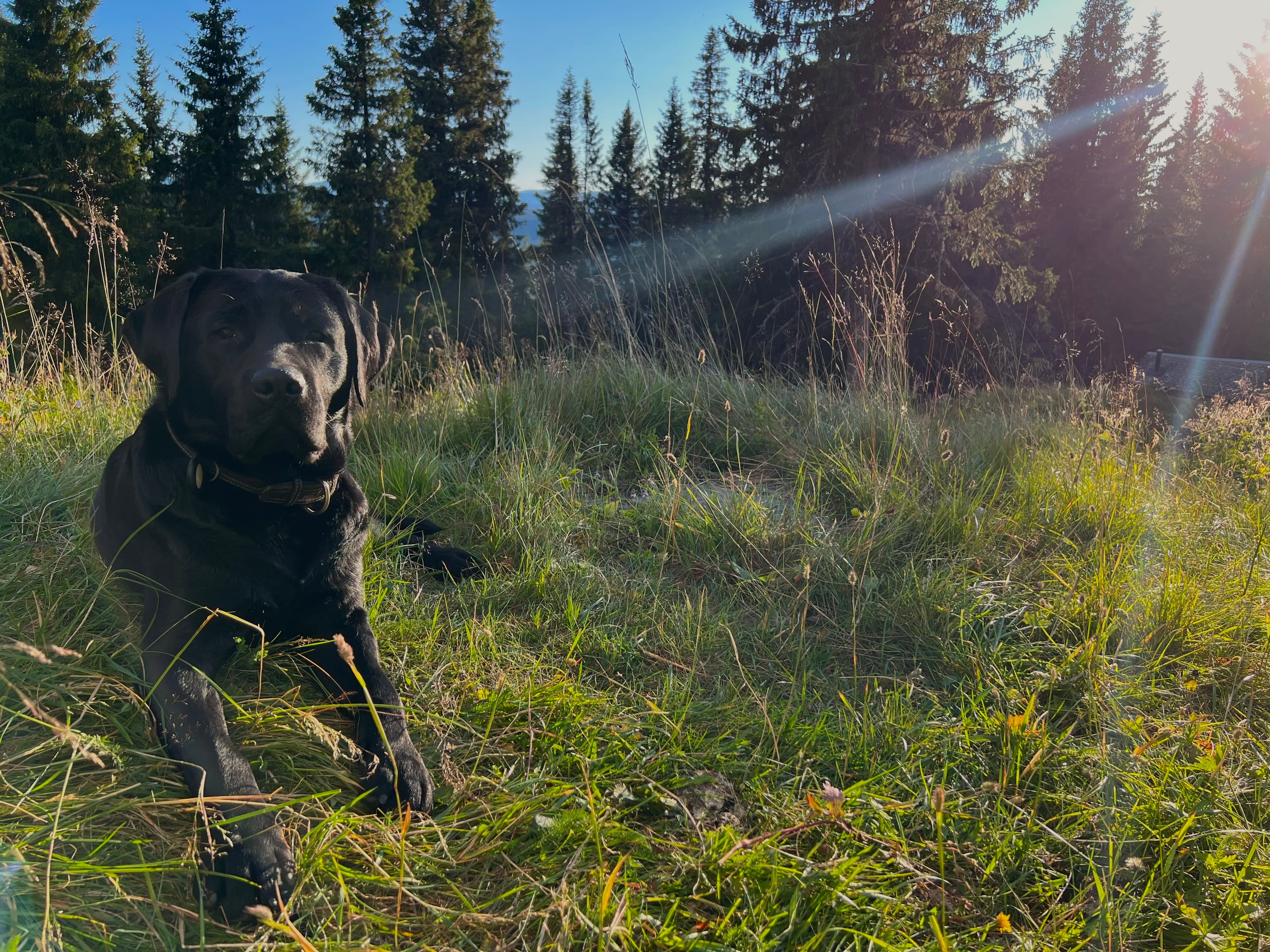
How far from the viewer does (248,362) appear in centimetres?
197

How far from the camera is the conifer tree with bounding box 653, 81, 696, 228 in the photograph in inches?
897

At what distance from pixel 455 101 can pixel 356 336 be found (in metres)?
26.5

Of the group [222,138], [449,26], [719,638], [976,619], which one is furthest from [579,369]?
[449,26]

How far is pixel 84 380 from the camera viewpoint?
4258 mm

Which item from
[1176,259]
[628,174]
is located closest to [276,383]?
[628,174]

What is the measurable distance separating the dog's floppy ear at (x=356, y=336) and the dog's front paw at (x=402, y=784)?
48.3 inches

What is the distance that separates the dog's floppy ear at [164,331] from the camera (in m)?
2.01

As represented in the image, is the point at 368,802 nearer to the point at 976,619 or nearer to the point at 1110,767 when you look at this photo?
the point at 1110,767

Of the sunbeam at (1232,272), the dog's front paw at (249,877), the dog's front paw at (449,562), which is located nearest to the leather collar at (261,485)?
the dog's front paw at (449,562)

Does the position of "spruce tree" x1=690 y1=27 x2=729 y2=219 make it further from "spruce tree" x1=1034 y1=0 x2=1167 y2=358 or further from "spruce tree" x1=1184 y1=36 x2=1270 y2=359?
"spruce tree" x1=1184 y1=36 x2=1270 y2=359

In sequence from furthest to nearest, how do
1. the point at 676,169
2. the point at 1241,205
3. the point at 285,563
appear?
1. the point at 1241,205
2. the point at 676,169
3. the point at 285,563

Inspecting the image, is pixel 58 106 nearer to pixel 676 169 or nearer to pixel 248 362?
pixel 676 169

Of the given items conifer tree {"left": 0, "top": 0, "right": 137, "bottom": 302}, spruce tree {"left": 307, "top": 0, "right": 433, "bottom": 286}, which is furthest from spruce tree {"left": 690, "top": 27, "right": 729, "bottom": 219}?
conifer tree {"left": 0, "top": 0, "right": 137, "bottom": 302}

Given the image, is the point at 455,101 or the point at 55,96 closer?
the point at 55,96
